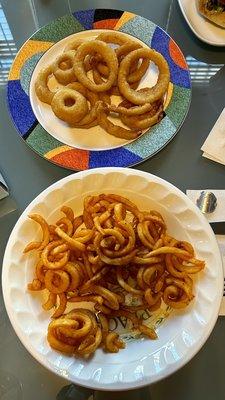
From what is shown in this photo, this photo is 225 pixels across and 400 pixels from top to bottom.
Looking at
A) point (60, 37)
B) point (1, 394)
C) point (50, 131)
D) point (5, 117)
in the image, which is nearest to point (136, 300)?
point (1, 394)

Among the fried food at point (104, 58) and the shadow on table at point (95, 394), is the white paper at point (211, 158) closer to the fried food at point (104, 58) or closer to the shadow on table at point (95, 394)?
the fried food at point (104, 58)

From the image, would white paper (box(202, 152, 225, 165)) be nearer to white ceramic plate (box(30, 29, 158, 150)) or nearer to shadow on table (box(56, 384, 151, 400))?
white ceramic plate (box(30, 29, 158, 150))

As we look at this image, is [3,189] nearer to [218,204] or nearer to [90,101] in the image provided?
[90,101]

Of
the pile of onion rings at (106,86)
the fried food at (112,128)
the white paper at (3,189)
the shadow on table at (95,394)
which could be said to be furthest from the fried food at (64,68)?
Answer: the shadow on table at (95,394)

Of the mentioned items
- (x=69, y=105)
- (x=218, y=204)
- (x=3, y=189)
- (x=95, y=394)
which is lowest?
(x=95, y=394)

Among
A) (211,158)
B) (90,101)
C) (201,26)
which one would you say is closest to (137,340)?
(211,158)

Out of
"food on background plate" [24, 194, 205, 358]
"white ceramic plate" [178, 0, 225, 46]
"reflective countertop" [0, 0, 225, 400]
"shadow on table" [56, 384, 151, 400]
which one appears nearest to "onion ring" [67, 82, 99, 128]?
"reflective countertop" [0, 0, 225, 400]
